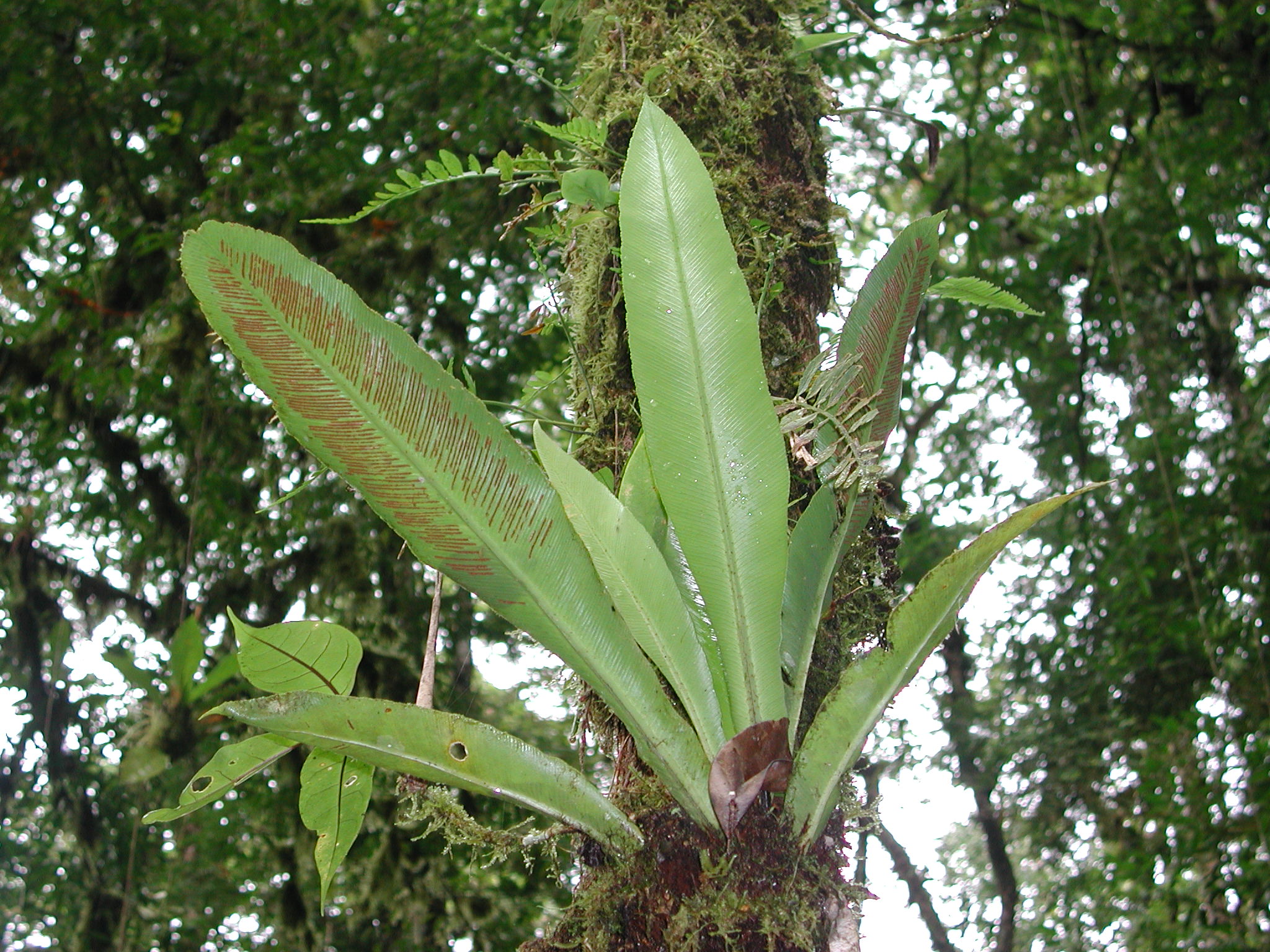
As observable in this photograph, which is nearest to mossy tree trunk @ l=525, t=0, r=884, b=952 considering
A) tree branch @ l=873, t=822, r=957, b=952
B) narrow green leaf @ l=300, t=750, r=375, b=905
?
narrow green leaf @ l=300, t=750, r=375, b=905

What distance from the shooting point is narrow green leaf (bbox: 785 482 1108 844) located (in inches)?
33.0

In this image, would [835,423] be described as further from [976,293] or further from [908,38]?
[908,38]

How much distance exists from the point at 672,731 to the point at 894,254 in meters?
0.52

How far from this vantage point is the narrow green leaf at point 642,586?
2.81 ft

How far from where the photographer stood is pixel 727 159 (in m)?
1.18

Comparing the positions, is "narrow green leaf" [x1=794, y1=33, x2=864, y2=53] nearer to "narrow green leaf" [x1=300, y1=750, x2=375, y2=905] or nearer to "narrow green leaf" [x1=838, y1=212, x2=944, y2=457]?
"narrow green leaf" [x1=838, y1=212, x2=944, y2=457]

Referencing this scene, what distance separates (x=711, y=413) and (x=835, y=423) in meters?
0.13

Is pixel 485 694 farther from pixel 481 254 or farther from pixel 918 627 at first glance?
pixel 918 627

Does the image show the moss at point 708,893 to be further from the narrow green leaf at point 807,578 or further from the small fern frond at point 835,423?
the small fern frond at point 835,423

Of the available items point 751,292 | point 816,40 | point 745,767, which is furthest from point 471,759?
point 816,40

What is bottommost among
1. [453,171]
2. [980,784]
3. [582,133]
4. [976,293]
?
[976,293]

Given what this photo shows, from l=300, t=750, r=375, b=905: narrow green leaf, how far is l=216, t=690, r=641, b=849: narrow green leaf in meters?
0.16

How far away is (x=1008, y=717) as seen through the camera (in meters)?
4.56

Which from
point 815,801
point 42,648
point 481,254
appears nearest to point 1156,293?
point 481,254
